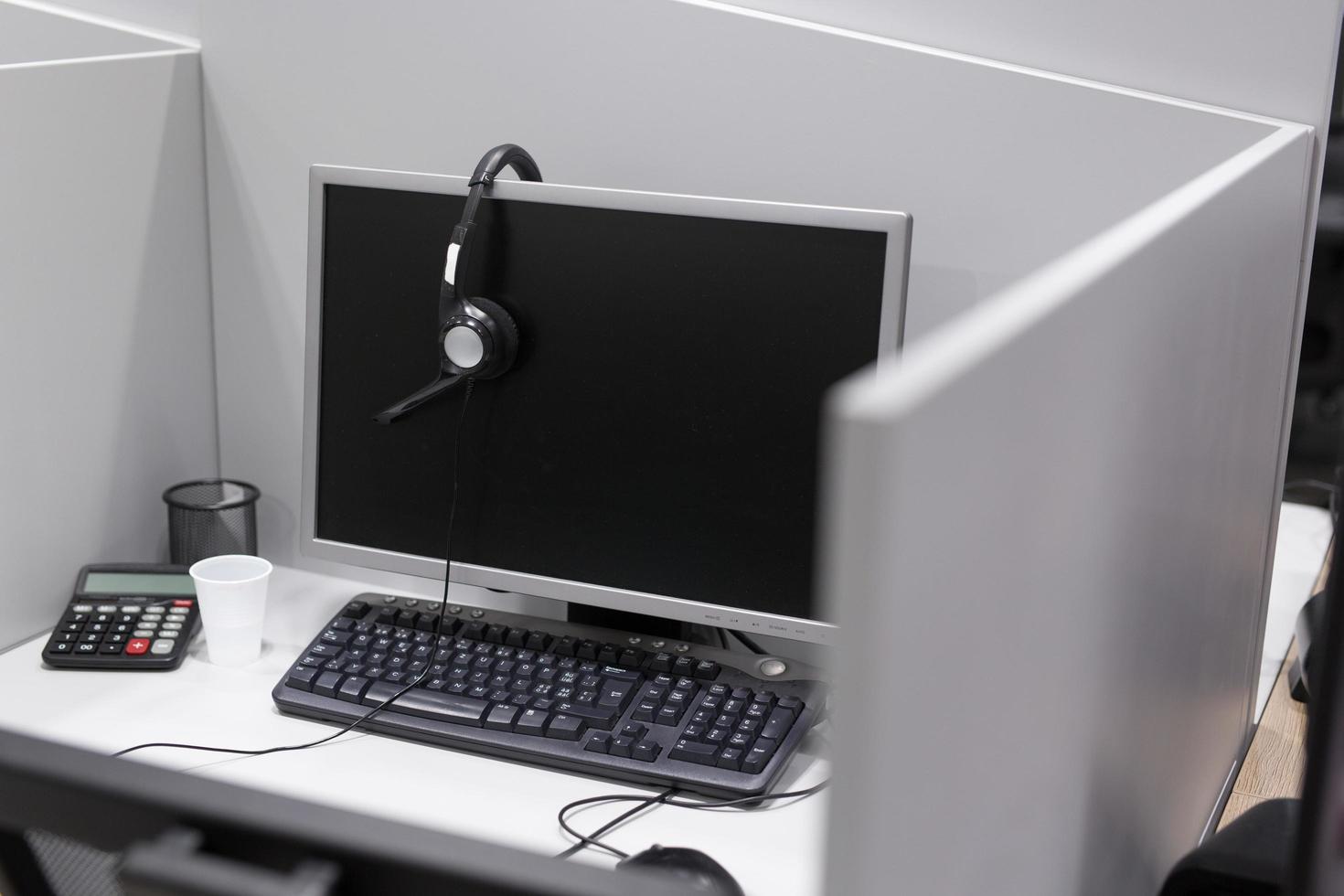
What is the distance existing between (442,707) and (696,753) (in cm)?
18

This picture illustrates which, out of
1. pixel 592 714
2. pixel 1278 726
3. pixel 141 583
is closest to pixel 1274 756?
pixel 1278 726

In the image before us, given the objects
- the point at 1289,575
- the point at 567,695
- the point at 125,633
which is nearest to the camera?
the point at 567,695

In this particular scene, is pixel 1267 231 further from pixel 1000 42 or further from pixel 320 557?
pixel 320 557

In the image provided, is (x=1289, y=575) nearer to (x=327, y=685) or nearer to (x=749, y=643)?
(x=749, y=643)

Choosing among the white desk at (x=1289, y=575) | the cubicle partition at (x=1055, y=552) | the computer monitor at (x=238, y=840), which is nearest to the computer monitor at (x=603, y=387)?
the cubicle partition at (x=1055, y=552)

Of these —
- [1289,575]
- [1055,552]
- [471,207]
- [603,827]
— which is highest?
[471,207]

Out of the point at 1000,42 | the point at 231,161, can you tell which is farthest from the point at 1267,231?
the point at 231,161

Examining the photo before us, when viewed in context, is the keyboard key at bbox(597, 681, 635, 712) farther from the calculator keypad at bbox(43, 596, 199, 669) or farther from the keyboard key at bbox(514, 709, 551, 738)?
the calculator keypad at bbox(43, 596, 199, 669)

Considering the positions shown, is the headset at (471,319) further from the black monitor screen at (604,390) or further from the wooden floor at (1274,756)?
the wooden floor at (1274,756)

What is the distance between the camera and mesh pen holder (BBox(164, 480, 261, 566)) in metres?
1.16

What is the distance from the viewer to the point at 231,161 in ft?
3.85

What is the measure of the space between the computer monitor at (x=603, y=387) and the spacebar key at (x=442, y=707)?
0.11m

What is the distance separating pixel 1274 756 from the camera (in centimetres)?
102

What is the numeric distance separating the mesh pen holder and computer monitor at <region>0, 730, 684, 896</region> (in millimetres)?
780
